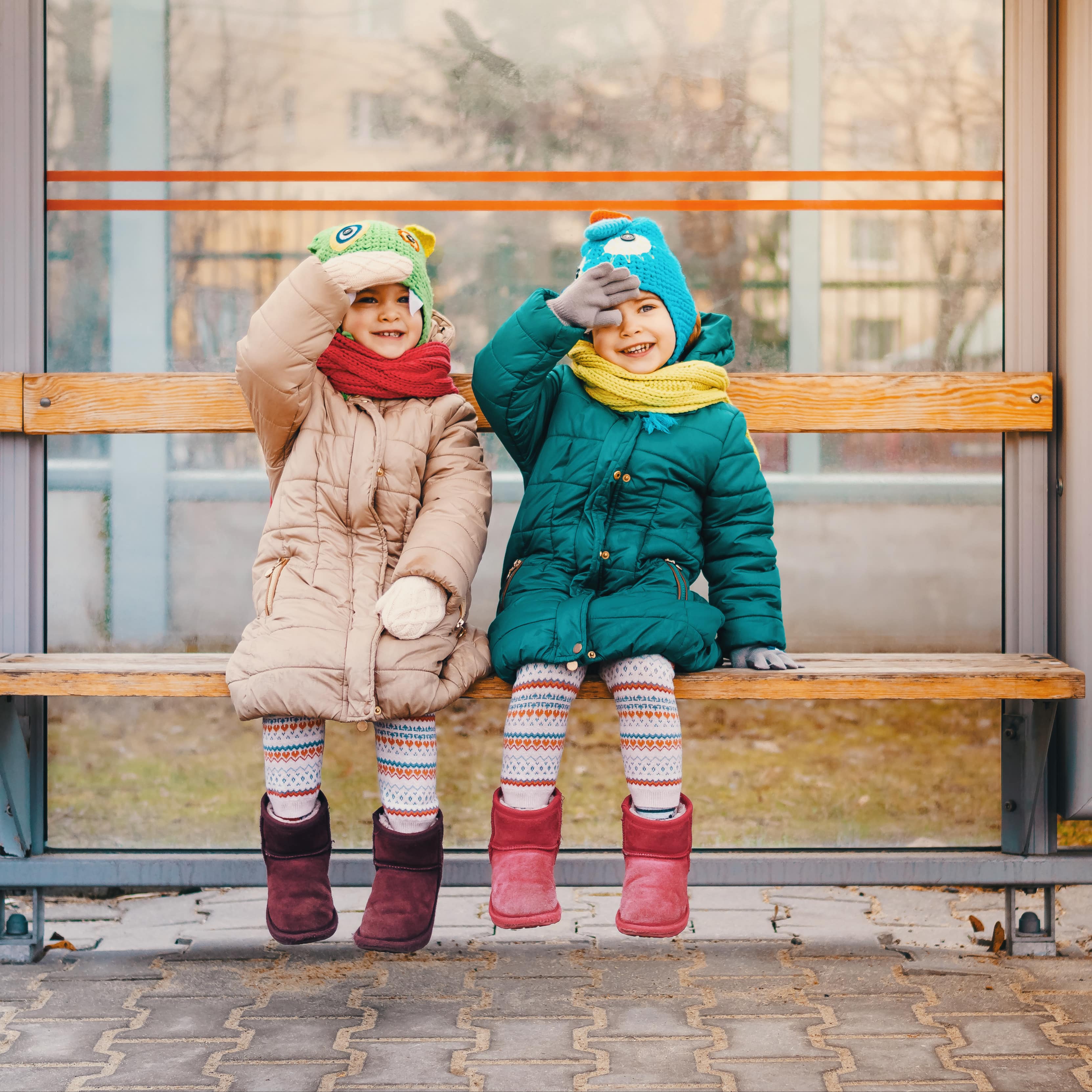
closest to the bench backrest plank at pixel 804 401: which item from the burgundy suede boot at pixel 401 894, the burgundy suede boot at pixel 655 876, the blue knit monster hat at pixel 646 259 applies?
the blue knit monster hat at pixel 646 259

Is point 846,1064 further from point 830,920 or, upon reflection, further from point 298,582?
point 298,582

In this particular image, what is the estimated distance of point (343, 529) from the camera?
286 centimetres

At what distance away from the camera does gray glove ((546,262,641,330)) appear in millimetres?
2805

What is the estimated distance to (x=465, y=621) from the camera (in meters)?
2.84

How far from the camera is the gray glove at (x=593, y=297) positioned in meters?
2.80

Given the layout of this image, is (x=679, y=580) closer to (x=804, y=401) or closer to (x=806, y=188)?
(x=804, y=401)

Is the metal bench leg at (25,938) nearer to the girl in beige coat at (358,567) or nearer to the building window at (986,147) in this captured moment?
the girl in beige coat at (358,567)

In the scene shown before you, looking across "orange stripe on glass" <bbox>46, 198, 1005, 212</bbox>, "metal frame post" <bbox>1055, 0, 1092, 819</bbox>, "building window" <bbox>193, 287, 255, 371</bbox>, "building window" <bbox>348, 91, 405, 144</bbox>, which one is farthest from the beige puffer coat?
"metal frame post" <bbox>1055, 0, 1092, 819</bbox>

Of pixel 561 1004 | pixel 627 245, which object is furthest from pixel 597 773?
pixel 627 245

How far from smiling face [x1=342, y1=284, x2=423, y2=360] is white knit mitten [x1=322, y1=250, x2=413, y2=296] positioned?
0.10 metres

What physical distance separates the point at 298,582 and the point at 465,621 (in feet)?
1.22

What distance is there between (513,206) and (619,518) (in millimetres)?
1105

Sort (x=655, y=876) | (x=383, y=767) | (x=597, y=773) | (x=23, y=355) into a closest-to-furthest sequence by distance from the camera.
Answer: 1. (x=655, y=876)
2. (x=383, y=767)
3. (x=23, y=355)
4. (x=597, y=773)

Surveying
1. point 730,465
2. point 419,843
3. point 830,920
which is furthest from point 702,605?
point 830,920
